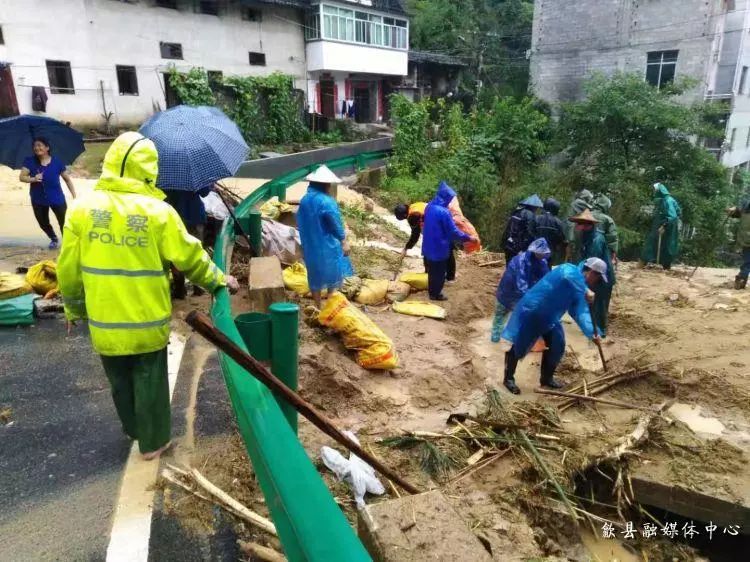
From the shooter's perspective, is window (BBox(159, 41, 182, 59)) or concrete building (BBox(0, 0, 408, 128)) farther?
window (BBox(159, 41, 182, 59))

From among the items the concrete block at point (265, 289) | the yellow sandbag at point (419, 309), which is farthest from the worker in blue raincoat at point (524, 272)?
the concrete block at point (265, 289)

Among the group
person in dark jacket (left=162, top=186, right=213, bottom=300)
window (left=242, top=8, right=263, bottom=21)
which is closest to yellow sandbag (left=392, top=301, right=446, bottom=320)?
person in dark jacket (left=162, top=186, right=213, bottom=300)

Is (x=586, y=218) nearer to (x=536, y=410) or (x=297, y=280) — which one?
(x=536, y=410)

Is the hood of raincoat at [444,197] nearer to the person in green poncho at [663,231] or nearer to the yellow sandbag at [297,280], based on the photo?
the yellow sandbag at [297,280]

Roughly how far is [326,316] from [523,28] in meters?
38.3

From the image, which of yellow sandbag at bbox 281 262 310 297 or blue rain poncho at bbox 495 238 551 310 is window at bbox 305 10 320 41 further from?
blue rain poncho at bbox 495 238 551 310

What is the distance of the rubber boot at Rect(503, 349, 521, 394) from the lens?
5.76 m

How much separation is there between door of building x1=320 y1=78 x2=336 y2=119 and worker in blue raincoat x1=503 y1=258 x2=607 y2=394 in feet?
88.4

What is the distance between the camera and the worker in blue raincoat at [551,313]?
207 inches

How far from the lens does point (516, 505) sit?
383 cm

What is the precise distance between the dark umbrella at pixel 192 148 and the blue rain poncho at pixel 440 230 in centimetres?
298

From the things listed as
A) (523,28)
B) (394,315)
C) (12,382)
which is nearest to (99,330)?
(12,382)

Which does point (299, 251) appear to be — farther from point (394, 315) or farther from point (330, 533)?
point (330, 533)

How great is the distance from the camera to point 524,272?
6203mm
